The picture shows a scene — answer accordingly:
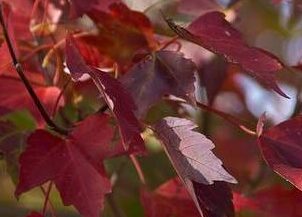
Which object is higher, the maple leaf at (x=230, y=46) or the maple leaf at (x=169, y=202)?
the maple leaf at (x=230, y=46)

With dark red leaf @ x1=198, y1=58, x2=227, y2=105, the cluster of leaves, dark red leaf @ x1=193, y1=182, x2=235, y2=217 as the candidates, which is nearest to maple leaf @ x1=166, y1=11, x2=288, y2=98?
the cluster of leaves

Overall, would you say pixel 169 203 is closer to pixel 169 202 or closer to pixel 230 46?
pixel 169 202

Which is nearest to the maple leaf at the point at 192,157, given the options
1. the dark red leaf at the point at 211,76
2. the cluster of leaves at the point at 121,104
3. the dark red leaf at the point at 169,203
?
the cluster of leaves at the point at 121,104

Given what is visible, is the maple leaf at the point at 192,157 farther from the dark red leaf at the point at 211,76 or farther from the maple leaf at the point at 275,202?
the dark red leaf at the point at 211,76

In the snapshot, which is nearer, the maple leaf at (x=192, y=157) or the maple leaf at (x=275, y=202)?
the maple leaf at (x=192, y=157)

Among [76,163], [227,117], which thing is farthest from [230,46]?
[76,163]

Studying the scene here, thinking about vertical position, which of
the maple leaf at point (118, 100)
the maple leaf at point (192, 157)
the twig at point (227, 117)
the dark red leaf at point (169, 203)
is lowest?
the dark red leaf at point (169, 203)

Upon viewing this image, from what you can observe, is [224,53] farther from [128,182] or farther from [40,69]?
[128,182]

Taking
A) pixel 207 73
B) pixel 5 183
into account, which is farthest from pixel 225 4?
pixel 5 183
